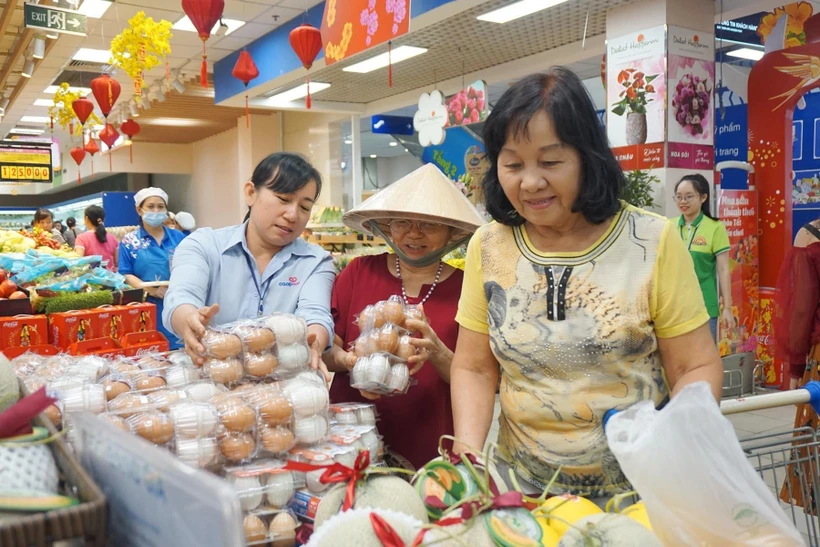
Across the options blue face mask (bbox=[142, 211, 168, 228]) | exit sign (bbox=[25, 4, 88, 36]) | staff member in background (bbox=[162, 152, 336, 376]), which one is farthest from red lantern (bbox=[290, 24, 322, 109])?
staff member in background (bbox=[162, 152, 336, 376])

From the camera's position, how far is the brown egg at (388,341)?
1.64 m

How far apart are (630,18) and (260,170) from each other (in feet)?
16.1

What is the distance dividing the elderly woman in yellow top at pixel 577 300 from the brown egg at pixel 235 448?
422 mm

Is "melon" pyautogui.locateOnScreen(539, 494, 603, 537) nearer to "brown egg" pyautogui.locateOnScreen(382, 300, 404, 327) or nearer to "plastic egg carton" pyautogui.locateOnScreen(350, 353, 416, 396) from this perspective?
"plastic egg carton" pyautogui.locateOnScreen(350, 353, 416, 396)

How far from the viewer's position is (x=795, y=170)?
682cm

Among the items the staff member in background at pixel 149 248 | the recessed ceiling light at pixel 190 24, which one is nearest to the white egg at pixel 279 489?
the staff member in background at pixel 149 248

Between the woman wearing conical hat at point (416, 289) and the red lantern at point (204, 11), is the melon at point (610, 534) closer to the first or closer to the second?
the woman wearing conical hat at point (416, 289)

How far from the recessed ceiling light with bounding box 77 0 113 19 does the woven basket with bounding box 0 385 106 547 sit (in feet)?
25.0

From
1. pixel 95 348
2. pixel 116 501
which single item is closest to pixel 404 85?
pixel 95 348

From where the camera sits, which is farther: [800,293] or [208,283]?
[800,293]

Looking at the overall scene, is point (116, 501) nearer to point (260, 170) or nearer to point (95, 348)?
point (260, 170)

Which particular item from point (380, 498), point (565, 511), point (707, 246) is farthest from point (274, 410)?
point (707, 246)

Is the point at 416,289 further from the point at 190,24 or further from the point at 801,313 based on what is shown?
the point at 190,24

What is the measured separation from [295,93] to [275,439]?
914 centimetres
